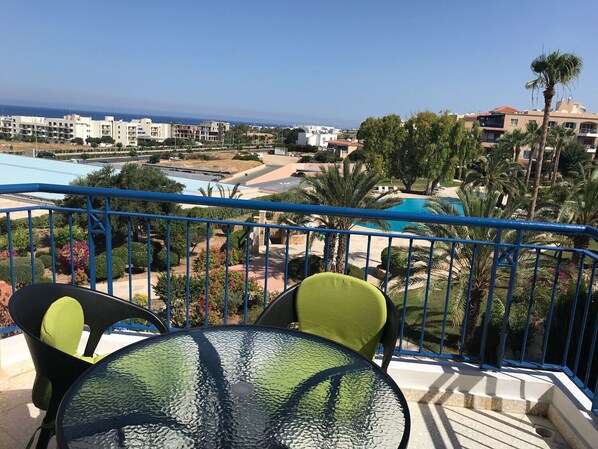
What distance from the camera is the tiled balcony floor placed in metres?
2.45

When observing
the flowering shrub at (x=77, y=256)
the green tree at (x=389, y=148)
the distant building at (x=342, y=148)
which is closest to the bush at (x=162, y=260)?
the flowering shrub at (x=77, y=256)

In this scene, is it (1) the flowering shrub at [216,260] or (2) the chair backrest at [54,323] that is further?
(1) the flowering shrub at [216,260]

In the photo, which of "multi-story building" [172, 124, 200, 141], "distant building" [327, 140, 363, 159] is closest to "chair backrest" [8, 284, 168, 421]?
"distant building" [327, 140, 363, 159]

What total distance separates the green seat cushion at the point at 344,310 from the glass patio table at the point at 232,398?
17.7 inches

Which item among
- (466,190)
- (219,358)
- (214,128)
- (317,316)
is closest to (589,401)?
(317,316)

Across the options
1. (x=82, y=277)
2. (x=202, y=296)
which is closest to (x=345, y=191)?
(x=202, y=296)

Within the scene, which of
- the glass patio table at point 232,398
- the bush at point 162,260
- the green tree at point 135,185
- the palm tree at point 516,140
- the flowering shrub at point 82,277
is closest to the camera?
the glass patio table at point 232,398

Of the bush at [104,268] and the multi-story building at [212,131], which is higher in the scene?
the multi-story building at [212,131]

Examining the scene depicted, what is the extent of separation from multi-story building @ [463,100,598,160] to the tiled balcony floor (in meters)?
61.9

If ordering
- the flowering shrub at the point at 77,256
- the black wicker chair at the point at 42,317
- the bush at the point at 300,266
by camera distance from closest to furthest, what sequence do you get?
1. the black wicker chair at the point at 42,317
2. the flowering shrub at the point at 77,256
3. the bush at the point at 300,266

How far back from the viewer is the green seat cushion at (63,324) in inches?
70.8

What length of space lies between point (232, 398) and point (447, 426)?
5.55ft

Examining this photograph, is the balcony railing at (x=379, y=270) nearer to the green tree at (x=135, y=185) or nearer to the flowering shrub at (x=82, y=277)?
the flowering shrub at (x=82, y=277)

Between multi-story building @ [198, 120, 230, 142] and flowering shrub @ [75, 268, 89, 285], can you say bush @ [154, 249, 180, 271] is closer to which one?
flowering shrub @ [75, 268, 89, 285]
